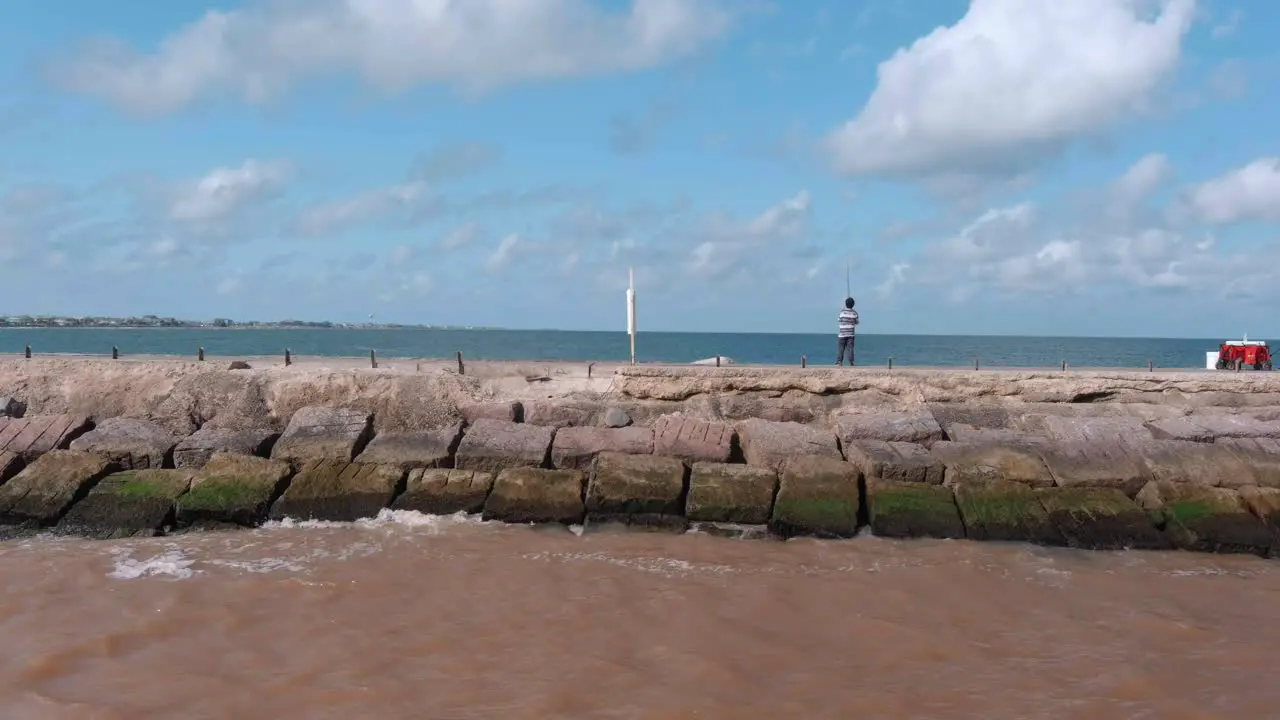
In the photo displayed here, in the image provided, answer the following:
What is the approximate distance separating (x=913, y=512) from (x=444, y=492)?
14.1 feet

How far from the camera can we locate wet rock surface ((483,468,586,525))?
7.85 meters

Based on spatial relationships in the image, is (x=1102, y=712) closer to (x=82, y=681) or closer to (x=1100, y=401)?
(x=82, y=681)

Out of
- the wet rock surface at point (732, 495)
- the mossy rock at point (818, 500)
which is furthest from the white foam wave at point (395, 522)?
the mossy rock at point (818, 500)

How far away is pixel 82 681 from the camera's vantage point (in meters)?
4.55

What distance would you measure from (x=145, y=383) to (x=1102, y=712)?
987 cm

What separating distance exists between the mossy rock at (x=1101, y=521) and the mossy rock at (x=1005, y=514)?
102 mm

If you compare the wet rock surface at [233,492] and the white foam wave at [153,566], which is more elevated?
the wet rock surface at [233,492]

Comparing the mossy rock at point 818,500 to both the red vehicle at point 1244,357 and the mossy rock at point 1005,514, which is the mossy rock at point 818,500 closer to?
the mossy rock at point 1005,514

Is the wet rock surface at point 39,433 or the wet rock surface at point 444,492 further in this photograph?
the wet rock surface at point 39,433

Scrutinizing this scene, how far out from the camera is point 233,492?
8.00 m

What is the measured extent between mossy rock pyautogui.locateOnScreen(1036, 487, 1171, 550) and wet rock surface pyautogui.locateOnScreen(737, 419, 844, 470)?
1998 millimetres

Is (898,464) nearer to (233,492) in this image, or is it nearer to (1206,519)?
(1206,519)

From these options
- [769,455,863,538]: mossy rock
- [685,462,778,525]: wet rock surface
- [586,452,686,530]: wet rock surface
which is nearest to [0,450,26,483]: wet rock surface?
[586,452,686,530]: wet rock surface

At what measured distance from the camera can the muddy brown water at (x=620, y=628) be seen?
4379mm
